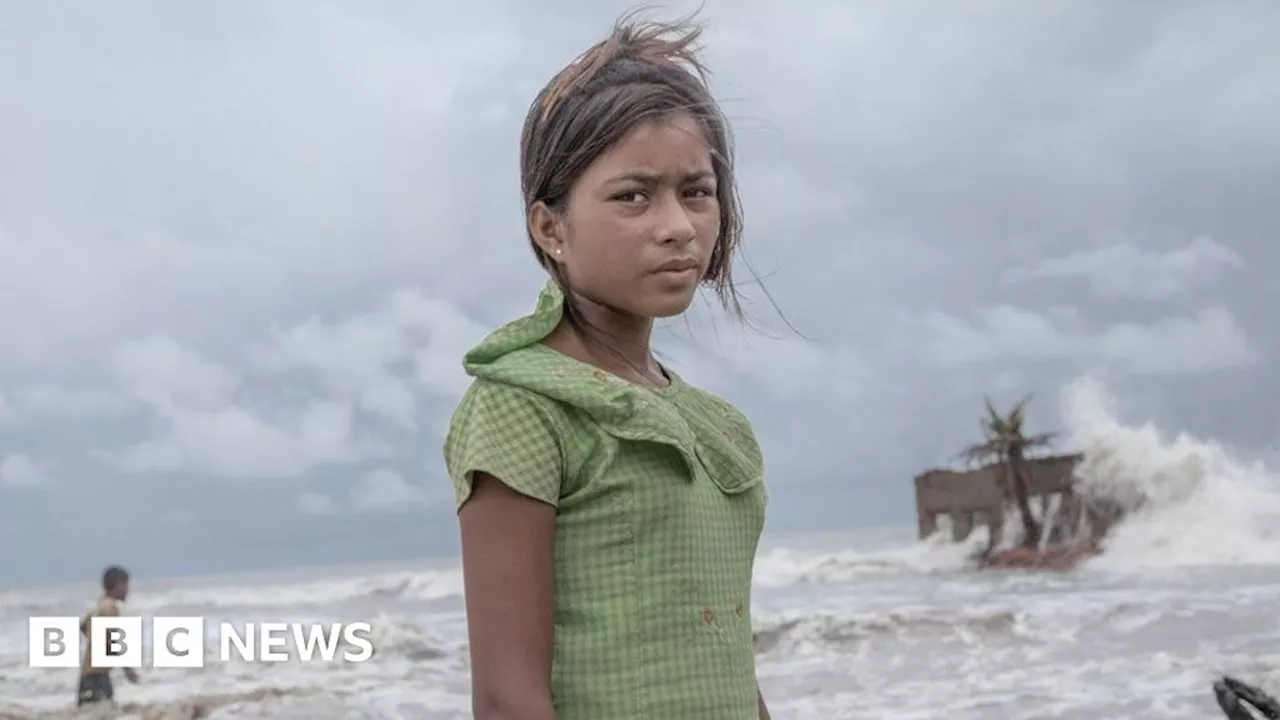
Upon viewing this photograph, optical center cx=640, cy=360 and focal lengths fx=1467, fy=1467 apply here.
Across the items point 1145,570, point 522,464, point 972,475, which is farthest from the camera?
point 972,475

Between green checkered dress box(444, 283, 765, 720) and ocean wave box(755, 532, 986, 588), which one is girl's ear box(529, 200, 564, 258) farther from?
ocean wave box(755, 532, 986, 588)

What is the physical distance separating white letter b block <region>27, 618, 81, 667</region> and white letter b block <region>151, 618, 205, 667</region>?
451mm

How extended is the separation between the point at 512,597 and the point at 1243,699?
7.34ft

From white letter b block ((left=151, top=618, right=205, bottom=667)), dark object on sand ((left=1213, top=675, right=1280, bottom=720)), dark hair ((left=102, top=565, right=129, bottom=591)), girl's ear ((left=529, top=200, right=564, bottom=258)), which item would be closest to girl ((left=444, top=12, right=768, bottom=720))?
girl's ear ((left=529, top=200, right=564, bottom=258))

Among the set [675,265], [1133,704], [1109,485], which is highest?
[1109,485]

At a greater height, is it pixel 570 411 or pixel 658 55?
pixel 658 55

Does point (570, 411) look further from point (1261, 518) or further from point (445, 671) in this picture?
point (1261, 518)

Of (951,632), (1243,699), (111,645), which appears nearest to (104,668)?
(111,645)

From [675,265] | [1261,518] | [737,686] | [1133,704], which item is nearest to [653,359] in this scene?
[675,265]

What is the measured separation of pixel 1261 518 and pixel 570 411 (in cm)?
1089

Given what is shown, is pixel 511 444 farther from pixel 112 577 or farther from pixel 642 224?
pixel 112 577

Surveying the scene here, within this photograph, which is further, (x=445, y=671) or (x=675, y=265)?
(x=445, y=671)

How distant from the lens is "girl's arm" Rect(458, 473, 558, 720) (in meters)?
0.83

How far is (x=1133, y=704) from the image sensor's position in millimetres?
6215
